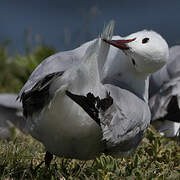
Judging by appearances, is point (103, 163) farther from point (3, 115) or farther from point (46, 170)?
point (3, 115)

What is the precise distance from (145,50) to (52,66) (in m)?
1.05

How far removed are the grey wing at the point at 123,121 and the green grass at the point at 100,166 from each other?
0.12m

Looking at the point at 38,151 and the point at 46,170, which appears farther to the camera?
the point at 38,151

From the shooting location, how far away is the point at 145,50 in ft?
14.2

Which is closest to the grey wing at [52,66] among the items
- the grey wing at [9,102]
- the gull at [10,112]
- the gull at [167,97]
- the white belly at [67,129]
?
the white belly at [67,129]

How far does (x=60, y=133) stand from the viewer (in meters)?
3.67

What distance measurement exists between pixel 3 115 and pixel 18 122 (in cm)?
28

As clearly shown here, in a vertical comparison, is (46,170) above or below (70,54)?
below

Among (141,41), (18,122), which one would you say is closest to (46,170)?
(141,41)

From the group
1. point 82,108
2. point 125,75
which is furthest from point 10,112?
point 82,108

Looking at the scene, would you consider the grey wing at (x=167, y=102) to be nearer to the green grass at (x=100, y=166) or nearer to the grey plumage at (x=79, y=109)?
the green grass at (x=100, y=166)

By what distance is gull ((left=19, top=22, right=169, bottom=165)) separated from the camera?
3451 millimetres

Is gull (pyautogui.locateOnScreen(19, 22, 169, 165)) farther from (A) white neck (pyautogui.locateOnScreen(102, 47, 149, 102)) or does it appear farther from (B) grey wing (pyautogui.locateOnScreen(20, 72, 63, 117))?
(A) white neck (pyautogui.locateOnScreen(102, 47, 149, 102))

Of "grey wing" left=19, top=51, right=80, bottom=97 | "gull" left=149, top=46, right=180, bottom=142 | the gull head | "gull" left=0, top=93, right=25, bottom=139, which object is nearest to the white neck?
the gull head
